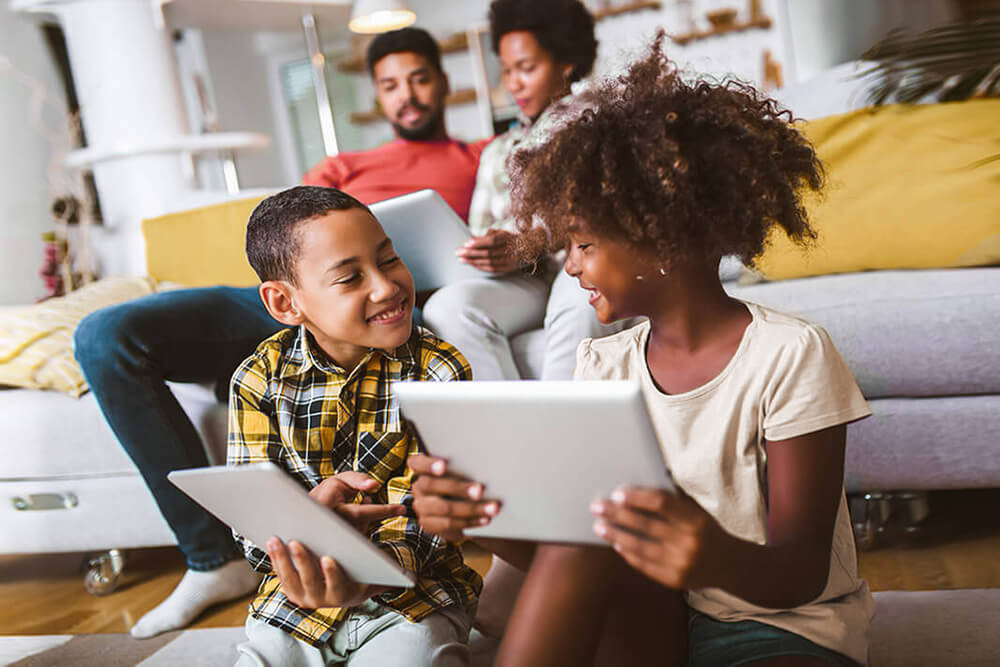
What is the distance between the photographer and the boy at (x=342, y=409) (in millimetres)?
1005

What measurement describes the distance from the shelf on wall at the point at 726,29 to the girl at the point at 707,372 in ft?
13.4

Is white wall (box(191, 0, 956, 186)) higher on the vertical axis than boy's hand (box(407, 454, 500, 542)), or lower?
higher

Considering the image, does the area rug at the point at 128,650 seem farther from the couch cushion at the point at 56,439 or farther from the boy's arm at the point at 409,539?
the boy's arm at the point at 409,539

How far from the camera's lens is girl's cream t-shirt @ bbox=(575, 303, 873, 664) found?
0.78 metres

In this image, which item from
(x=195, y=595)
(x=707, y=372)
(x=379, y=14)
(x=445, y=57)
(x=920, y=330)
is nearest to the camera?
(x=707, y=372)

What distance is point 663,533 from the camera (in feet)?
1.99

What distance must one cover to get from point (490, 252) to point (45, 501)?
1.05 m

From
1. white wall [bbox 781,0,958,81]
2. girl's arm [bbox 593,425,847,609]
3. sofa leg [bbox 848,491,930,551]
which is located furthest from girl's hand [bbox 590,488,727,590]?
white wall [bbox 781,0,958,81]

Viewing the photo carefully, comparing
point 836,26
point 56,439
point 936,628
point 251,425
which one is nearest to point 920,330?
point 936,628

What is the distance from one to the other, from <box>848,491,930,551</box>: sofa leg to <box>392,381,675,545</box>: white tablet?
0.96 m

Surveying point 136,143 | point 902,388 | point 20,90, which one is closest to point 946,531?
point 902,388

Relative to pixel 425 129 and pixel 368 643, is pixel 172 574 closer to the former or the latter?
pixel 368 643

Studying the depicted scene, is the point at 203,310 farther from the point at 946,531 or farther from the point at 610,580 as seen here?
the point at 946,531

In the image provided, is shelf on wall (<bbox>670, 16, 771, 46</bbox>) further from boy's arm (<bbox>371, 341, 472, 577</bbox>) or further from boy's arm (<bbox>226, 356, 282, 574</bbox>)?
boy's arm (<bbox>226, 356, 282, 574</bbox>)
